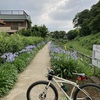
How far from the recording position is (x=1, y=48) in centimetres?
1137

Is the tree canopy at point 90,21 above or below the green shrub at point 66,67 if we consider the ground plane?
above

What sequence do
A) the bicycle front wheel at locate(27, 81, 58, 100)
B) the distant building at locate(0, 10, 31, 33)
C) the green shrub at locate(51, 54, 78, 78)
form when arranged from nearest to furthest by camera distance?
the bicycle front wheel at locate(27, 81, 58, 100) → the green shrub at locate(51, 54, 78, 78) → the distant building at locate(0, 10, 31, 33)

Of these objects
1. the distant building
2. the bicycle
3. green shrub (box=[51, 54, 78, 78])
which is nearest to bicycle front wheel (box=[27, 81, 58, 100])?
the bicycle

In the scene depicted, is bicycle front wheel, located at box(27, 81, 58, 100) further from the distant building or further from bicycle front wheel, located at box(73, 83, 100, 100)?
the distant building

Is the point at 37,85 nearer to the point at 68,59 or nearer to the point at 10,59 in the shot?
the point at 68,59

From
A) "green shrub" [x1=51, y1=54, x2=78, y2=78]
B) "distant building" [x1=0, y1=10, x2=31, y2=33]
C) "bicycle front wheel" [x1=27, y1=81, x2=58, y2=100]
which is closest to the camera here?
"bicycle front wheel" [x1=27, y1=81, x2=58, y2=100]

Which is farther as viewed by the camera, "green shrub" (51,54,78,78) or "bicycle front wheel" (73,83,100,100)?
"green shrub" (51,54,78,78)

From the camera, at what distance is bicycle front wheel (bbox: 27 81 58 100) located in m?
5.80

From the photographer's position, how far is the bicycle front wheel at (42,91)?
580 centimetres

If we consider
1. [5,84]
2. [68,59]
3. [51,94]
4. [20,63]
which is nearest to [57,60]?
[68,59]

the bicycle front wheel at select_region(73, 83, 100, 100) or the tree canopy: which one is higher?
the tree canopy

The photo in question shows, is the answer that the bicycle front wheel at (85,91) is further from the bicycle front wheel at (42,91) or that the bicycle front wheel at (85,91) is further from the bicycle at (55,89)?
the bicycle front wheel at (42,91)

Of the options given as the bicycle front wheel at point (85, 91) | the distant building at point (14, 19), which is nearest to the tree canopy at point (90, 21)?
the distant building at point (14, 19)

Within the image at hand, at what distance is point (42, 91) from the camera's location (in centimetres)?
592
